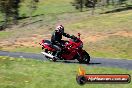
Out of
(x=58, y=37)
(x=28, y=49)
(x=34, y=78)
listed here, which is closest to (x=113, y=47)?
(x=28, y=49)

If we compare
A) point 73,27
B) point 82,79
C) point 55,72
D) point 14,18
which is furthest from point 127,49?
point 14,18

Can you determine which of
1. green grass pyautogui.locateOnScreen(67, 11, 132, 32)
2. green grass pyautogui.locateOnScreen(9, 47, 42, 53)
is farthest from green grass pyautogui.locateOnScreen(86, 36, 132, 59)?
green grass pyautogui.locateOnScreen(67, 11, 132, 32)

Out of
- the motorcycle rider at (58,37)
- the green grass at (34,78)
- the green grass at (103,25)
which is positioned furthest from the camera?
the green grass at (103,25)

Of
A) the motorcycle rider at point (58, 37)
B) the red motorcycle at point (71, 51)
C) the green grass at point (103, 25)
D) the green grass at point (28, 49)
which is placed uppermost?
the motorcycle rider at point (58, 37)

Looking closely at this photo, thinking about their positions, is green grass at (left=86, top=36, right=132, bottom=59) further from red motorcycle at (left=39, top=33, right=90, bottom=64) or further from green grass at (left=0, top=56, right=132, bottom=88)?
green grass at (left=0, top=56, right=132, bottom=88)

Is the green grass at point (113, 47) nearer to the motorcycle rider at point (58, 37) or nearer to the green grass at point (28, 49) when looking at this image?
the green grass at point (28, 49)

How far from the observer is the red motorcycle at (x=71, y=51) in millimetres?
24531

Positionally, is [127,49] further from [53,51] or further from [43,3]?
[43,3]

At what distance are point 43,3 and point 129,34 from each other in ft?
285

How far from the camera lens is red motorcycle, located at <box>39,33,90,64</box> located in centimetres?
2453

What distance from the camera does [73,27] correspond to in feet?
194

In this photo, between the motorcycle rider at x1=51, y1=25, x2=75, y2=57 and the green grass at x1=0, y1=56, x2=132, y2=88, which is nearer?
the green grass at x1=0, y1=56, x2=132, y2=88

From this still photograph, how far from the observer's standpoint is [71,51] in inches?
987

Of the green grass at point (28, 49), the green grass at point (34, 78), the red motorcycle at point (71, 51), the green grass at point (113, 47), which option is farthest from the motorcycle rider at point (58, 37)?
the green grass at point (28, 49)
